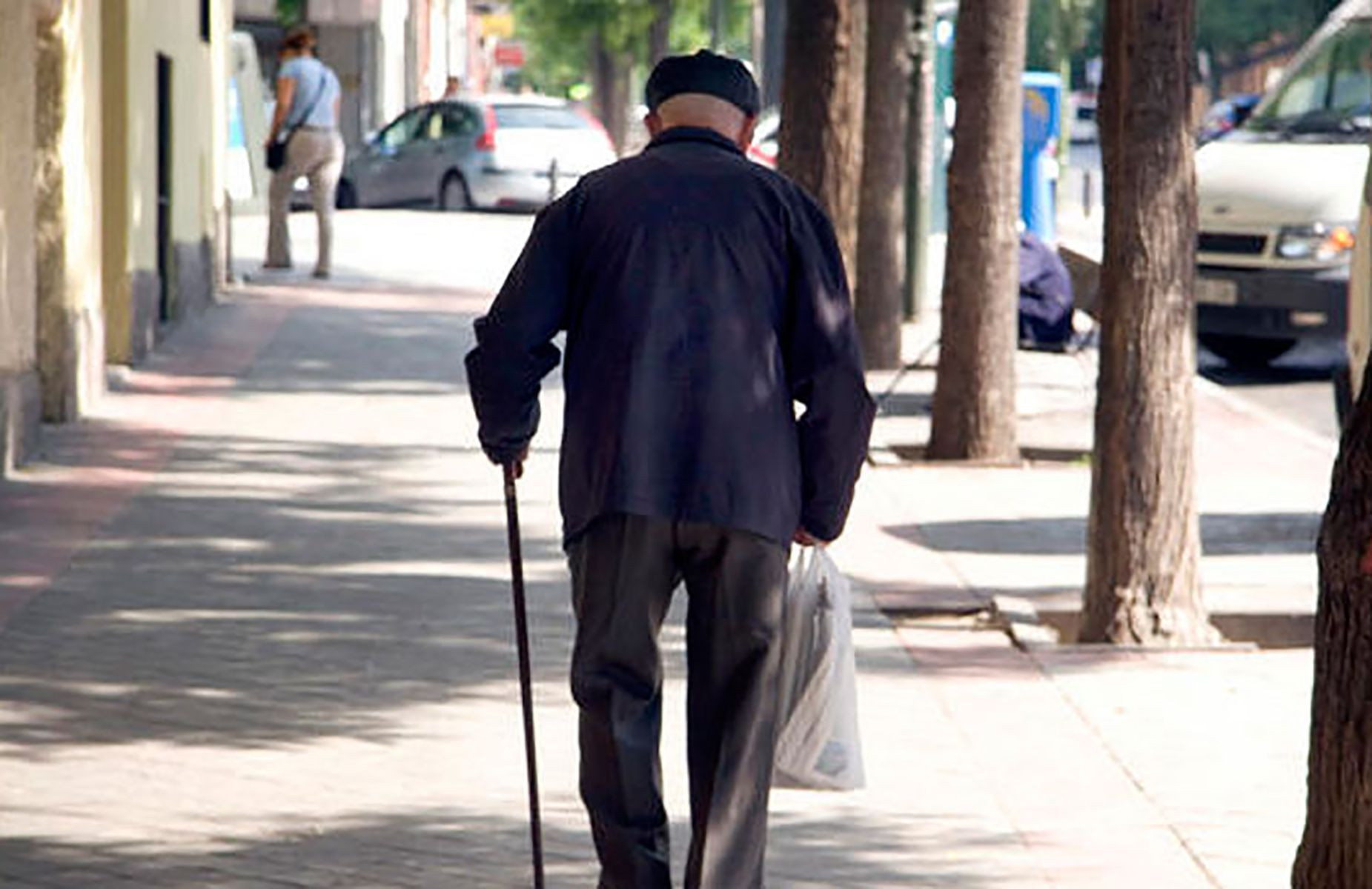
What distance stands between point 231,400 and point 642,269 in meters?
10.9

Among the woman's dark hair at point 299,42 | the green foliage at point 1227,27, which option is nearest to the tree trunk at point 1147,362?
the woman's dark hair at point 299,42

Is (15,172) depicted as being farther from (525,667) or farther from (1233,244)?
(1233,244)

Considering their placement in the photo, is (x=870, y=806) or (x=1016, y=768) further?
(x=1016, y=768)

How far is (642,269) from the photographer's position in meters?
5.77

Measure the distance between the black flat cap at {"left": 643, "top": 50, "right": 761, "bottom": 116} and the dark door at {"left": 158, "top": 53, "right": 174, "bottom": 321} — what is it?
13.1m

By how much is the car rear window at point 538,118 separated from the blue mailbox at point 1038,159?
334 inches

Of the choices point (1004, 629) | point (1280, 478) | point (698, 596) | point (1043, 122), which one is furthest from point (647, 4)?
point (698, 596)

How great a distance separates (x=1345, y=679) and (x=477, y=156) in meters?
30.2

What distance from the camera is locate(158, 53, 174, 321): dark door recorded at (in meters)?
19.0

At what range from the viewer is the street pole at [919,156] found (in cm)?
2061

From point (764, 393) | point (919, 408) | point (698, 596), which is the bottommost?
point (919, 408)

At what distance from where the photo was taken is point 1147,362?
32.7 feet

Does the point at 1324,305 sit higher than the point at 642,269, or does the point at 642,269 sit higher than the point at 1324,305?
the point at 642,269

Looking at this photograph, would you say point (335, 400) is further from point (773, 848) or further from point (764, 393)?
point (764, 393)
